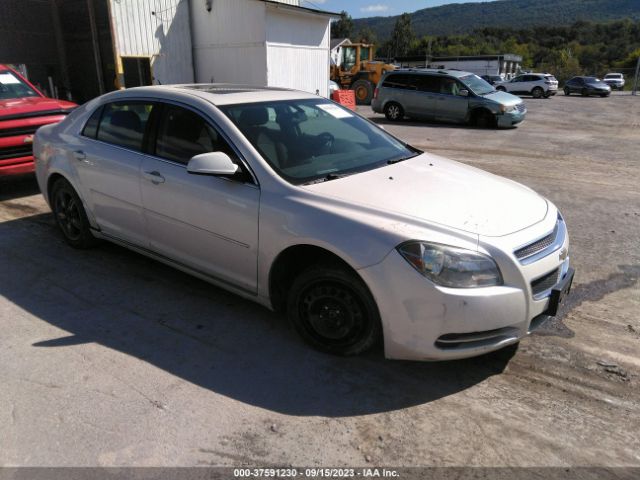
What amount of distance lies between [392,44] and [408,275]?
107m

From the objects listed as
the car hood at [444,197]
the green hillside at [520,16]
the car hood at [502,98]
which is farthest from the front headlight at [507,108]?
the green hillside at [520,16]

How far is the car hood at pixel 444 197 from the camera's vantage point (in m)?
2.95

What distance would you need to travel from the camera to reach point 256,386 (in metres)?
2.98

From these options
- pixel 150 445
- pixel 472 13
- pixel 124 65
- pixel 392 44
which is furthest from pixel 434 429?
pixel 472 13

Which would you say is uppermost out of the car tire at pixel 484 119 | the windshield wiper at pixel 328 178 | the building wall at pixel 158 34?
the building wall at pixel 158 34

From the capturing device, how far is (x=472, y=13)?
194750mm

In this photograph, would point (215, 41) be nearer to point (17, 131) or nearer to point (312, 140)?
point (17, 131)

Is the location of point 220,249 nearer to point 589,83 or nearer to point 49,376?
point 49,376

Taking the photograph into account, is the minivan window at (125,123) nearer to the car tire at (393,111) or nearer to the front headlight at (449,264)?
the front headlight at (449,264)

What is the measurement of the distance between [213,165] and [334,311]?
123 cm

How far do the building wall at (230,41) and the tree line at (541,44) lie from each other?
6117 centimetres

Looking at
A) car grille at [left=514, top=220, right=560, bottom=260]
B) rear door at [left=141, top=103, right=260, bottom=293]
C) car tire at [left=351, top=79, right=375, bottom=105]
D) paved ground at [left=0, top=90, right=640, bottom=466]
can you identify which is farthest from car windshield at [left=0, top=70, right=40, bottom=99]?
car tire at [left=351, top=79, right=375, bottom=105]

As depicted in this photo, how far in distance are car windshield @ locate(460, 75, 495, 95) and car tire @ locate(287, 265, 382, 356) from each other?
47.9ft

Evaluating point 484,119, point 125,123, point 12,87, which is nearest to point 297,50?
point 484,119
